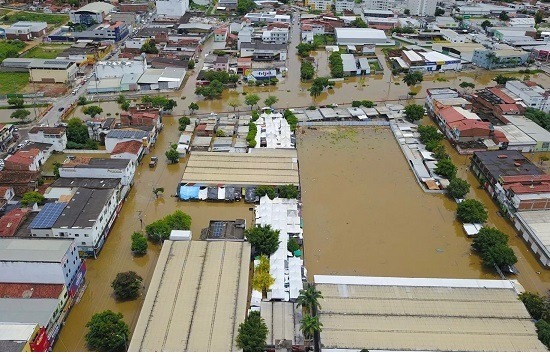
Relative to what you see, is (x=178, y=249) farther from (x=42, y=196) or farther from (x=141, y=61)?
(x=141, y=61)

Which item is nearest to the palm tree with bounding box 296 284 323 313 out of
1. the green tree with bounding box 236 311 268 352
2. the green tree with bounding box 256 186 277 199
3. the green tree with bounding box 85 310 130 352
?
the green tree with bounding box 236 311 268 352

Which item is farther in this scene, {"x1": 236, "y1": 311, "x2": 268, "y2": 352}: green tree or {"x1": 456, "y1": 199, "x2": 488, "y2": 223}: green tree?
{"x1": 456, "y1": 199, "x2": 488, "y2": 223}: green tree

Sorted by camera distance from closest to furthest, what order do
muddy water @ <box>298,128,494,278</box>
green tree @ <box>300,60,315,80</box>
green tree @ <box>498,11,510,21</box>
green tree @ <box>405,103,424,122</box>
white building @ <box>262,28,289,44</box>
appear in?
muddy water @ <box>298,128,494,278</box> < green tree @ <box>405,103,424,122</box> < green tree @ <box>300,60,315,80</box> < white building @ <box>262,28,289,44</box> < green tree @ <box>498,11,510,21</box>

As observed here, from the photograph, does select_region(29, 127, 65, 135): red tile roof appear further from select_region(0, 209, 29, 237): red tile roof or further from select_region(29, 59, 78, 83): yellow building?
select_region(29, 59, 78, 83): yellow building

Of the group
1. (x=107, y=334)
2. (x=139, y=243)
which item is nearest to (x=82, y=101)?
(x=139, y=243)

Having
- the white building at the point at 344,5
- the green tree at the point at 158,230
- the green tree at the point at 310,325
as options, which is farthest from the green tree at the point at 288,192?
the white building at the point at 344,5

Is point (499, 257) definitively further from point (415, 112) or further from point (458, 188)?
point (415, 112)

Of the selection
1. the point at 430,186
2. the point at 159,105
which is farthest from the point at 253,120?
the point at 430,186

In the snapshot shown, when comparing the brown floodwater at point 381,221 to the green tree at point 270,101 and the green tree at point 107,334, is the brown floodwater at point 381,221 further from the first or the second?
the green tree at point 107,334
